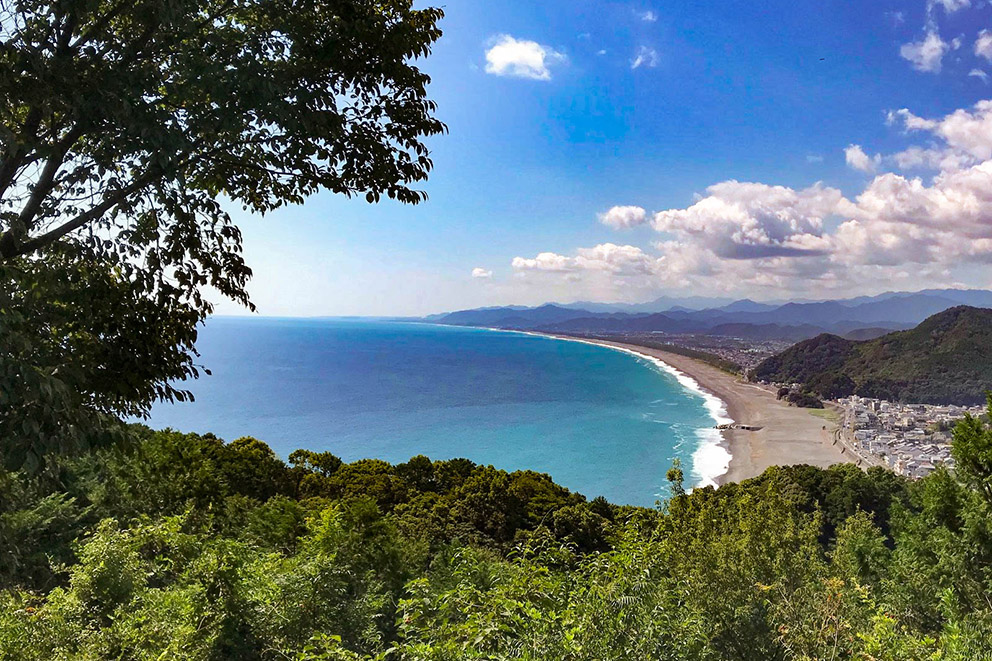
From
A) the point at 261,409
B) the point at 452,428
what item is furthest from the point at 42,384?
the point at 261,409

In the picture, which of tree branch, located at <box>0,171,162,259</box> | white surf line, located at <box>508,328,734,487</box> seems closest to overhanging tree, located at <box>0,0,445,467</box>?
tree branch, located at <box>0,171,162,259</box>

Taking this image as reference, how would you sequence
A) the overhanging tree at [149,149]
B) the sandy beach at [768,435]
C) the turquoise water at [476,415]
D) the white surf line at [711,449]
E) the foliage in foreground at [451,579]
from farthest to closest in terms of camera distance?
the turquoise water at [476,415], the sandy beach at [768,435], the white surf line at [711,449], the foliage in foreground at [451,579], the overhanging tree at [149,149]

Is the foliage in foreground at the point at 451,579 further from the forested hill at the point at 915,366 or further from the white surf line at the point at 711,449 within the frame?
the forested hill at the point at 915,366

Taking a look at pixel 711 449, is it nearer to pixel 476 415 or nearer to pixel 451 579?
pixel 476 415

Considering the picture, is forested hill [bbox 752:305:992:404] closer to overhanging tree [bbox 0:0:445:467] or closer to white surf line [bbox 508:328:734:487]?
white surf line [bbox 508:328:734:487]

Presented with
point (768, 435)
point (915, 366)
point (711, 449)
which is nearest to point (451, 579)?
point (711, 449)

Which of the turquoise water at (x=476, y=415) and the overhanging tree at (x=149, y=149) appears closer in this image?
the overhanging tree at (x=149, y=149)

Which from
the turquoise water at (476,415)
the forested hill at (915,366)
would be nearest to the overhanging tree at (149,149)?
the turquoise water at (476,415)
